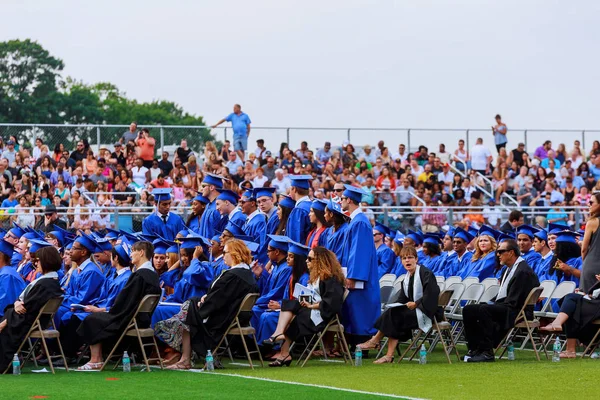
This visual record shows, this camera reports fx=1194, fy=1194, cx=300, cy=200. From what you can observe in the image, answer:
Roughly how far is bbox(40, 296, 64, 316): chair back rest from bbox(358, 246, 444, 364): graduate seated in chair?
3609 mm

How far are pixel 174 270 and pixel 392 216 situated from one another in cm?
926

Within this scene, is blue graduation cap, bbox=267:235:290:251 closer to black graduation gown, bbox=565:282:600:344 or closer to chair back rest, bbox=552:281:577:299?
black graduation gown, bbox=565:282:600:344

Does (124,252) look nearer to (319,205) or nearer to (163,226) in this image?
(319,205)

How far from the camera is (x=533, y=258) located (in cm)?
1609

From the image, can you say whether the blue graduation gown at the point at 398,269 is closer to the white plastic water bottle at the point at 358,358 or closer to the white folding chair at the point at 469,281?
the white folding chair at the point at 469,281

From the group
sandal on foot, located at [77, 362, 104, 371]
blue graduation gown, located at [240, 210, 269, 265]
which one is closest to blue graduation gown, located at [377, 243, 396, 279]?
blue graduation gown, located at [240, 210, 269, 265]

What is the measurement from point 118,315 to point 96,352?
0.50m

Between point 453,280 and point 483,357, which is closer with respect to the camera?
point 483,357

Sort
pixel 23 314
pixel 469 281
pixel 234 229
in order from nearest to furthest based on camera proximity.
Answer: pixel 23 314, pixel 234 229, pixel 469 281

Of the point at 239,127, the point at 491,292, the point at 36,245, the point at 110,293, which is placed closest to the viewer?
the point at 110,293

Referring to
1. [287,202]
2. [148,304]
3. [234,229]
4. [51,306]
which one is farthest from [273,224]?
[51,306]

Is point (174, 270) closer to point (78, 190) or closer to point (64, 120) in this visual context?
point (78, 190)

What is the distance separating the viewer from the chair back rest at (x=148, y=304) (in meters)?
12.7

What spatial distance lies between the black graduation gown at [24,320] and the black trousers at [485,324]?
15.2 ft
